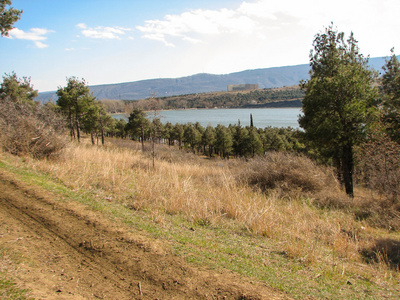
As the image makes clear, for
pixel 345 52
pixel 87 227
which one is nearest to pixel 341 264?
pixel 87 227

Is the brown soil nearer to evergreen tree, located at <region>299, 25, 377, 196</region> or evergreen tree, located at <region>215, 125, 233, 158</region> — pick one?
evergreen tree, located at <region>299, 25, 377, 196</region>

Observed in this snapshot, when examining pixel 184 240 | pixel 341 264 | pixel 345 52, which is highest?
pixel 345 52

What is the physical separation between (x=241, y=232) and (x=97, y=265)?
9.47 feet

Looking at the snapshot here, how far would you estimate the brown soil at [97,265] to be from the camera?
9.97 feet

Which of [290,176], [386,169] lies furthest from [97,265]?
[386,169]

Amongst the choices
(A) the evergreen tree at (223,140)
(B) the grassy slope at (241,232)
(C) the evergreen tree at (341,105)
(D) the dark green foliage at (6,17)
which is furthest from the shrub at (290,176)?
(A) the evergreen tree at (223,140)

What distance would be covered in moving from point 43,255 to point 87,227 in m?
0.93

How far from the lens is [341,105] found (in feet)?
50.4

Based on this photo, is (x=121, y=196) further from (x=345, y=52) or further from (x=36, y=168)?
(x=345, y=52)

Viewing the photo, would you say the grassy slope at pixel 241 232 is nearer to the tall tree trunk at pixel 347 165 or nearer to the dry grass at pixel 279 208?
the dry grass at pixel 279 208

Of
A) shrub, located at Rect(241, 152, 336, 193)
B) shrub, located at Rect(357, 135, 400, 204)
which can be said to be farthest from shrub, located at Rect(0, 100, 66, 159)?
shrub, located at Rect(357, 135, 400, 204)

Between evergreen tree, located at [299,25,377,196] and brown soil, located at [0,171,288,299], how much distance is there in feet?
43.8

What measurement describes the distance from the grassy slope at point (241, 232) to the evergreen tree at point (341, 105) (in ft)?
27.1

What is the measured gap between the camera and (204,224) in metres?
5.72
